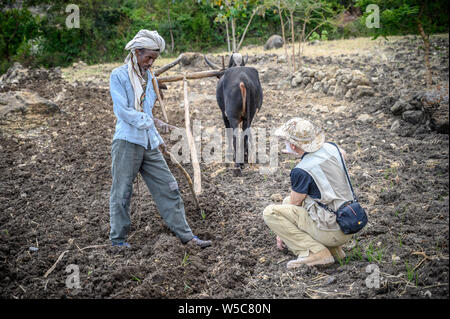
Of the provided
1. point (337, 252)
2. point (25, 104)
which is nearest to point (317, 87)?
point (25, 104)

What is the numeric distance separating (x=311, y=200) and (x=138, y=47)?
6.65 feet

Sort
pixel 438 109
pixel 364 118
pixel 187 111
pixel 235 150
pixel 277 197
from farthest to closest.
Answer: pixel 364 118
pixel 235 150
pixel 438 109
pixel 187 111
pixel 277 197

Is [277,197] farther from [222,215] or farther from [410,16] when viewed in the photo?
[410,16]

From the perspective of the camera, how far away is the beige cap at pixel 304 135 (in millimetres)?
3314

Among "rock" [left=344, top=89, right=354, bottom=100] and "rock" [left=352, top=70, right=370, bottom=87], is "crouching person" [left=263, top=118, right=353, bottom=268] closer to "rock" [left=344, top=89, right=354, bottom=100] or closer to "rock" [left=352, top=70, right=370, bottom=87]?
"rock" [left=344, top=89, right=354, bottom=100]

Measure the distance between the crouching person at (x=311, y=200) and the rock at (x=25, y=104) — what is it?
616cm

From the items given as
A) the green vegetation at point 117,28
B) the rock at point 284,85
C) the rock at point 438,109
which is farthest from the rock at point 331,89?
the green vegetation at point 117,28

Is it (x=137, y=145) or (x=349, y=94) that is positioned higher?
(x=349, y=94)

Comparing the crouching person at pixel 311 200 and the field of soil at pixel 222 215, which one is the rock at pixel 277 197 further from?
the crouching person at pixel 311 200

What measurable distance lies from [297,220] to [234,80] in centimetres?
320

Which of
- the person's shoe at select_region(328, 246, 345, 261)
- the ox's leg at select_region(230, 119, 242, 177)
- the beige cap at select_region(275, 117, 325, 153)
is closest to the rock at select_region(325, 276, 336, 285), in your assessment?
the person's shoe at select_region(328, 246, 345, 261)

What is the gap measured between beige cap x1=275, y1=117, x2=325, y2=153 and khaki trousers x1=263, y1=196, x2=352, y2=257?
0.57 meters

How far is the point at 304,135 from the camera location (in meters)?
3.31
